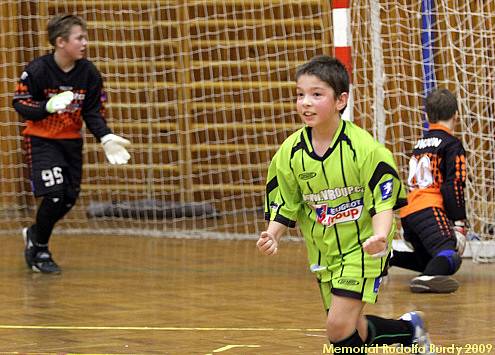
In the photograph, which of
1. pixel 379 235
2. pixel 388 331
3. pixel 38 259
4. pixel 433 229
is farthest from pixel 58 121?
pixel 379 235

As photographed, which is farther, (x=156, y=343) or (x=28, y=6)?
(x=28, y=6)

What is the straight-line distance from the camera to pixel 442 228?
694cm

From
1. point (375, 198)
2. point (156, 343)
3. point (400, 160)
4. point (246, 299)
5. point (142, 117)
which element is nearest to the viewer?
point (375, 198)

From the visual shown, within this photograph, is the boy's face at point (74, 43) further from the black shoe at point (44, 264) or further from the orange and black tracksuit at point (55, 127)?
the black shoe at point (44, 264)

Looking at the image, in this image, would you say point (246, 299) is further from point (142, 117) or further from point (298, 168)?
point (142, 117)

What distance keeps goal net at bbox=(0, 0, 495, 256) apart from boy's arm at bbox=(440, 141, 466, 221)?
332cm

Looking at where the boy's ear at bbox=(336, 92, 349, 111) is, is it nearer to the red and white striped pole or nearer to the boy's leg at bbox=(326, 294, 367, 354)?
the boy's leg at bbox=(326, 294, 367, 354)

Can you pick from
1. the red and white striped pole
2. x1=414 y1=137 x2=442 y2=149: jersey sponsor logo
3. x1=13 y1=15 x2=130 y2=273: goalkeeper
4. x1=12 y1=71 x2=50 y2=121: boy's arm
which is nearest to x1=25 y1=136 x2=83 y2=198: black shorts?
x1=13 y1=15 x2=130 y2=273: goalkeeper

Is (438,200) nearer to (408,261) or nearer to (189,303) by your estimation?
(408,261)

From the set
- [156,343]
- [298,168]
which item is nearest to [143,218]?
[156,343]

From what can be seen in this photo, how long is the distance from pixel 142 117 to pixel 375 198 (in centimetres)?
739

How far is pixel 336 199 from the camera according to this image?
427cm

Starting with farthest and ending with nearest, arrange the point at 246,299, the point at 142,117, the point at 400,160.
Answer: the point at 142,117 < the point at 400,160 < the point at 246,299

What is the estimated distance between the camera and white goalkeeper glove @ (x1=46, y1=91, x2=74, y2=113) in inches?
288
